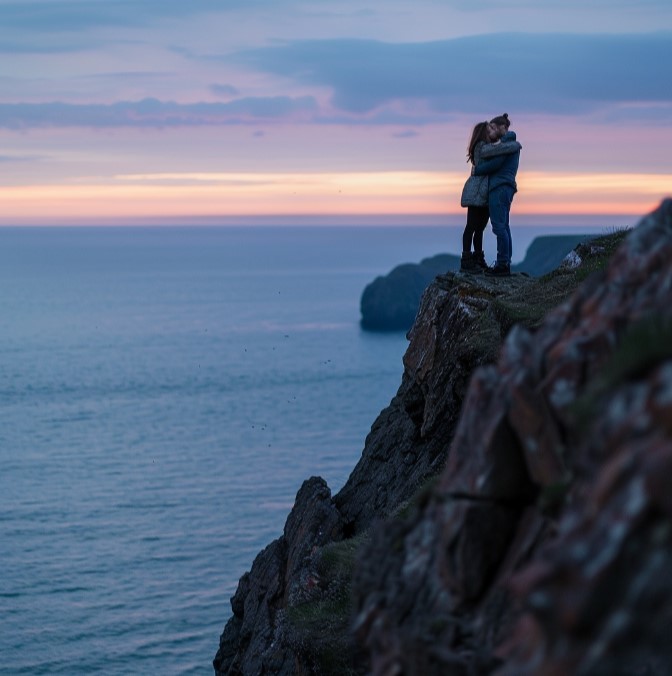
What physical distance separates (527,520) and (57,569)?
6984 centimetres

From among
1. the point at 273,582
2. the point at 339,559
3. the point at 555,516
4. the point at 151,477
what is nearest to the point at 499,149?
the point at 339,559

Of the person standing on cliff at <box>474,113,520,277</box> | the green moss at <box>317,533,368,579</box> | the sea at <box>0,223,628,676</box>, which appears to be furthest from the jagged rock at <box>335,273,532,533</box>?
the sea at <box>0,223,628,676</box>

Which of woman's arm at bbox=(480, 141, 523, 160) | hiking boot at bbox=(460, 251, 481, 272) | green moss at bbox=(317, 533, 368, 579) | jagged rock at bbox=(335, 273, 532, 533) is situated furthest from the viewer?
hiking boot at bbox=(460, 251, 481, 272)

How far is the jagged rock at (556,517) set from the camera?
595 centimetres

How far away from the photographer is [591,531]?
6.17 metres

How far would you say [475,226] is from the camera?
25.4 m

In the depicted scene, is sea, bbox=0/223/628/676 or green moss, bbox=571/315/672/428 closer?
green moss, bbox=571/315/672/428

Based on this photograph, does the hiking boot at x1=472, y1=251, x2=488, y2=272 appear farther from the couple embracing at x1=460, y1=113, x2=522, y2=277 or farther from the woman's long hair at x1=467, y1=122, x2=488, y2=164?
the woman's long hair at x1=467, y1=122, x2=488, y2=164

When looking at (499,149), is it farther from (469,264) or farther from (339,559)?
(339,559)

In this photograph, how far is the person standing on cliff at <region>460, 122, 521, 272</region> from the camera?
78.2 feet

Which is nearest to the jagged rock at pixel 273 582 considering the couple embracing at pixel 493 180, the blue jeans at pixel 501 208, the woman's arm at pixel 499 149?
the couple embracing at pixel 493 180

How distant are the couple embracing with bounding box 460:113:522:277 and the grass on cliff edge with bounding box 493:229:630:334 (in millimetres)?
1699

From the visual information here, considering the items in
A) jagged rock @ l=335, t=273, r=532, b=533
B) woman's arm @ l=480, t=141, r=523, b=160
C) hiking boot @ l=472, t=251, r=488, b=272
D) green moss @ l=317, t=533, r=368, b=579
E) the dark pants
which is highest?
woman's arm @ l=480, t=141, r=523, b=160

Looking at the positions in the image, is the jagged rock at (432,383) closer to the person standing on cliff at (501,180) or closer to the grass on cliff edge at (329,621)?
the person standing on cliff at (501,180)
